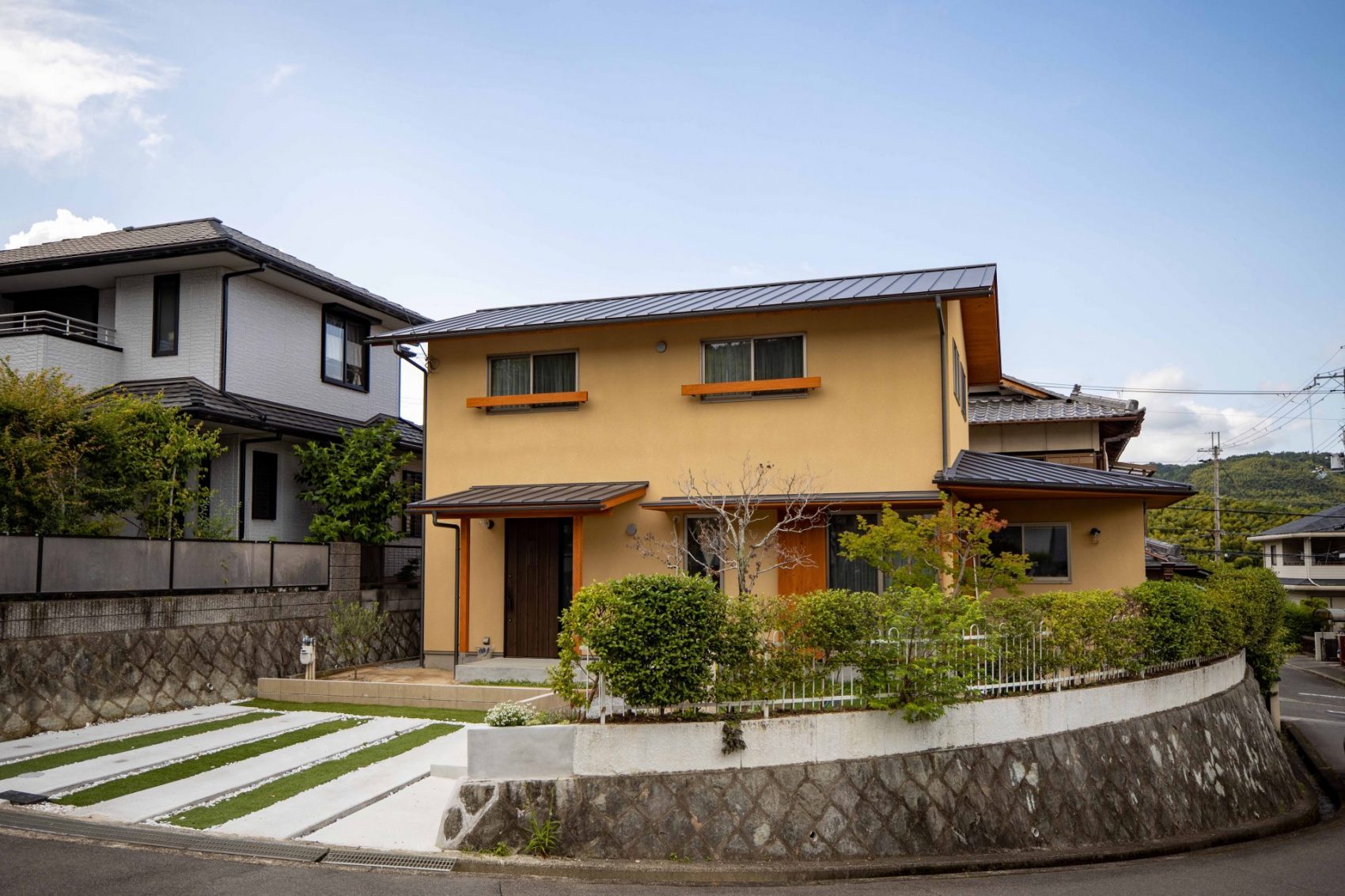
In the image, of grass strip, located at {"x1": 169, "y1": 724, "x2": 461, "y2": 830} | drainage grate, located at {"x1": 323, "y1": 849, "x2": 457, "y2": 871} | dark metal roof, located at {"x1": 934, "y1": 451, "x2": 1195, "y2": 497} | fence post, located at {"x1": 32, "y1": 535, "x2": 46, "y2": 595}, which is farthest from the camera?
dark metal roof, located at {"x1": 934, "y1": 451, "x2": 1195, "y2": 497}

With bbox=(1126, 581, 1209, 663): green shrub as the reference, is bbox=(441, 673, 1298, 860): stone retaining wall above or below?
below

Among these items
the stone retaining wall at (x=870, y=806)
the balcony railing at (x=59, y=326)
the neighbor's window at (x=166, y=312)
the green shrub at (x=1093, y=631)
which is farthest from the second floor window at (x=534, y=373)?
the stone retaining wall at (x=870, y=806)

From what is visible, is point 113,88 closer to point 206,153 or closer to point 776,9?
point 206,153

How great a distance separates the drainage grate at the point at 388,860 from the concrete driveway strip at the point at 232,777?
2.03m

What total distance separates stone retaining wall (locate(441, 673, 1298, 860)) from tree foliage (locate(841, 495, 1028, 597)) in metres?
2.92

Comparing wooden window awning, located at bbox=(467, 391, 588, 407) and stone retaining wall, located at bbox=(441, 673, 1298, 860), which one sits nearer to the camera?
stone retaining wall, located at bbox=(441, 673, 1298, 860)

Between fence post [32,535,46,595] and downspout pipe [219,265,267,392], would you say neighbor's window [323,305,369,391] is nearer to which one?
downspout pipe [219,265,267,392]

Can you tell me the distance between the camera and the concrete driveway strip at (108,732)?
34.0 ft

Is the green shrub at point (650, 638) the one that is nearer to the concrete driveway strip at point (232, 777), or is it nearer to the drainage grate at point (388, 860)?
the drainage grate at point (388, 860)

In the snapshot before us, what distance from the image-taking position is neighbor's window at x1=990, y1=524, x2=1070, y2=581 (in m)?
14.9

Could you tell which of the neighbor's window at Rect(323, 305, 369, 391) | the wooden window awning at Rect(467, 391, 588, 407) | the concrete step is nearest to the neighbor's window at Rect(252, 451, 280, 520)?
the neighbor's window at Rect(323, 305, 369, 391)

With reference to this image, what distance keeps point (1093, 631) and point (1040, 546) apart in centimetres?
536

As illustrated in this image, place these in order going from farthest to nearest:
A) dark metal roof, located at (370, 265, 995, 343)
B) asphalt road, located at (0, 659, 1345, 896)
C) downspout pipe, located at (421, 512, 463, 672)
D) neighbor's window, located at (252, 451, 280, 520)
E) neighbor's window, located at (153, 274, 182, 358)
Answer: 1. neighbor's window, located at (252, 451, 280, 520)
2. neighbor's window, located at (153, 274, 182, 358)
3. downspout pipe, located at (421, 512, 463, 672)
4. dark metal roof, located at (370, 265, 995, 343)
5. asphalt road, located at (0, 659, 1345, 896)

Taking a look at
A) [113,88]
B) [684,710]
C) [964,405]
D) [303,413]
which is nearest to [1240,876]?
[684,710]
